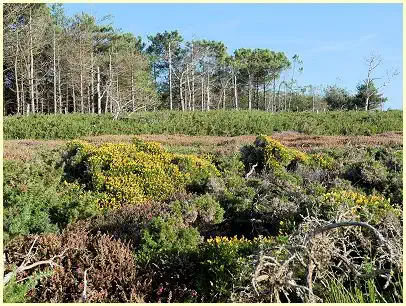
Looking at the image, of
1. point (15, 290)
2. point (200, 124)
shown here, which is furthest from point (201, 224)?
point (200, 124)

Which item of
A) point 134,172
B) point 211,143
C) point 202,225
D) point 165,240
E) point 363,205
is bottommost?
point 202,225

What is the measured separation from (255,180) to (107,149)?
3.06 meters

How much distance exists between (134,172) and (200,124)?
1957 centimetres

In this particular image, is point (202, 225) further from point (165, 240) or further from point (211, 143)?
point (211, 143)

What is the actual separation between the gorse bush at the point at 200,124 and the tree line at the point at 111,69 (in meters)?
1.91

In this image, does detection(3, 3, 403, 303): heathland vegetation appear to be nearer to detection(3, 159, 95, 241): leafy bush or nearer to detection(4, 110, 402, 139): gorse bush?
detection(3, 159, 95, 241): leafy bush

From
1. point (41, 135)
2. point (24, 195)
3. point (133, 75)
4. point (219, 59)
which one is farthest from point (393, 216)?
point (219, 59)

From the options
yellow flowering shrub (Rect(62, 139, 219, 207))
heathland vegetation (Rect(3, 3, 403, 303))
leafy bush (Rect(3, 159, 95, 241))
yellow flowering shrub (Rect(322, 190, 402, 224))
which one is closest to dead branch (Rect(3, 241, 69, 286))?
heathland vegetation (Rect(3, 3, 403, 303))

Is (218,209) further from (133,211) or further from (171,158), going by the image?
(171,158)

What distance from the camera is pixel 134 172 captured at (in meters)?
9.35

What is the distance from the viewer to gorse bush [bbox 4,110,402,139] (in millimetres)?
24094

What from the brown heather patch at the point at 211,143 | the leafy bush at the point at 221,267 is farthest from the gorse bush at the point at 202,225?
the brown heather patch at the point at 211,143

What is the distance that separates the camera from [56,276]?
4621 millimetres

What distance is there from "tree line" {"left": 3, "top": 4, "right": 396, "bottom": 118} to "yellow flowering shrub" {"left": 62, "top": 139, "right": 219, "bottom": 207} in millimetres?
17266
